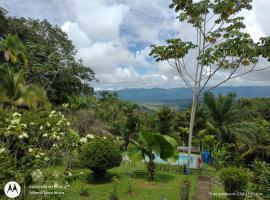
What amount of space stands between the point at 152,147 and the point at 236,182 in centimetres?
399

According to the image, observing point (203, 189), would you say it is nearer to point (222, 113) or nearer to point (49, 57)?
point (222, 113)

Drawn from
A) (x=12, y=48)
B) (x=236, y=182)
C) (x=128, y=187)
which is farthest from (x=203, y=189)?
(x=12, y=48)

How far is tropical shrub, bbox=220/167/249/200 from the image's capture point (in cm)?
932

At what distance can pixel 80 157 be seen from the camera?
38.3ft

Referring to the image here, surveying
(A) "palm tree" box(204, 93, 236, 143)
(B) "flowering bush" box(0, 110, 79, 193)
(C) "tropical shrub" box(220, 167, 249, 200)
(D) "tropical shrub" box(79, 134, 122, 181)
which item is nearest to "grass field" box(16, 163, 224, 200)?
(D) "tropical shrub" box(79, 134, 122, 181)

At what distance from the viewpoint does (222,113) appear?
2016cm

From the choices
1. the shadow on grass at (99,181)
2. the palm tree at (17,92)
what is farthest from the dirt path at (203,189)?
the palm tree at (17,92)

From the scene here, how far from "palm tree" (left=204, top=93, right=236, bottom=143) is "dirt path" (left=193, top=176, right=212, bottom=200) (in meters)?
6.67

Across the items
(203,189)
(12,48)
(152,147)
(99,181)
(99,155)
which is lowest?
(203,189)

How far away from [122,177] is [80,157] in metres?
2.46

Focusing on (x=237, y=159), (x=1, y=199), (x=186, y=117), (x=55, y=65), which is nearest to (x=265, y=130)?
(x=237, y=159)

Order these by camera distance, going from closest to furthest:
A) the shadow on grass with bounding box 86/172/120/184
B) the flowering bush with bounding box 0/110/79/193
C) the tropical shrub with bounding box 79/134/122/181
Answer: the flowering bush with bounding box 0/110/79/193, the tropical shrub with bounding box 79/134/122/181, the shadow on grass with bounding box 86/172/120/184

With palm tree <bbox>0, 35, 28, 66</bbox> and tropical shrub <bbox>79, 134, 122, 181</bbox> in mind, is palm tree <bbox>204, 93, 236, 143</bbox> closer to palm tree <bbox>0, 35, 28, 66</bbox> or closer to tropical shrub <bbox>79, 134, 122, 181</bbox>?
tropical shrub <bbox>79, 134, 122, 181</bbox>

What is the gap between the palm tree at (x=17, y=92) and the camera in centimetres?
1301
